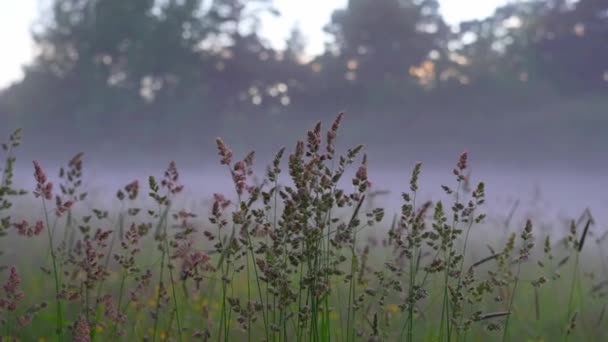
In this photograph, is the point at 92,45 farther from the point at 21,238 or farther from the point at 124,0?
the point at 21,238

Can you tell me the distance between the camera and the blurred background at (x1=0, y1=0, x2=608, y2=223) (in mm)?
36531

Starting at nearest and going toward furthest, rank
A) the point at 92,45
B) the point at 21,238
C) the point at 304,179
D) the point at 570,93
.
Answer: the point at 304,179 < the point at 21,238 < the point at 570,93 < the point at 92,45

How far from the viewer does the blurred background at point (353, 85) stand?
3653 cm

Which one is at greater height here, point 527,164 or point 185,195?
point 527,164

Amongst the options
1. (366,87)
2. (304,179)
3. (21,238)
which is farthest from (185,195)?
(366,87)

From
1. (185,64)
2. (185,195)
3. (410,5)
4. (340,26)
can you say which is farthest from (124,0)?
(185,195)

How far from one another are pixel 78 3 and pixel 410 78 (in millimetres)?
20292

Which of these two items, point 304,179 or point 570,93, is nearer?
point 304,179

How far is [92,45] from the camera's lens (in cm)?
3844

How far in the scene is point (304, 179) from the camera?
240 cm

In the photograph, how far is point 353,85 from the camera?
38.7 metres

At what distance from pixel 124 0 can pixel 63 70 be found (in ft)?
19.2

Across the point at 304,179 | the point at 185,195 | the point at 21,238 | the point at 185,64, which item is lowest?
the point at 304,179

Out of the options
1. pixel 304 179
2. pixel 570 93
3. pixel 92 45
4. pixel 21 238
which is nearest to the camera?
pixel 304 179
